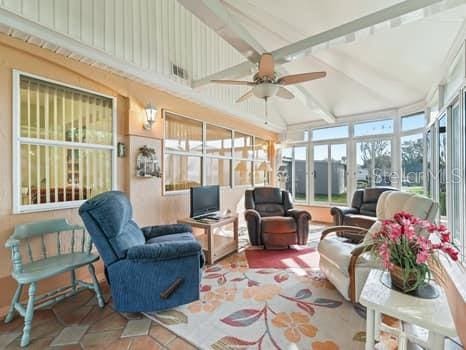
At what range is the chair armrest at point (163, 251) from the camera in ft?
7.14

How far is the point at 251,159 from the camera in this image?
6410mm

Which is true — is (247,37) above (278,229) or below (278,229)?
above

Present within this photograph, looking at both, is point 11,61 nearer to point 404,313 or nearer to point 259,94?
point 259,94

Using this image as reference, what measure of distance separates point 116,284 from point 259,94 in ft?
8.47

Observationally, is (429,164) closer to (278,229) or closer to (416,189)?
(416,189)

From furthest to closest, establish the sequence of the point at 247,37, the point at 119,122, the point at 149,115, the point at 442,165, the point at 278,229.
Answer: the point at 278,229 < the point at 442,165 < the point at 149,115 < the point at 119,122 < the point at 247,37

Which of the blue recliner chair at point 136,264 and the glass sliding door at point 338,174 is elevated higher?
the glass sliding door at point 338,174

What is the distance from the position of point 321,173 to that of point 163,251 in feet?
18.5

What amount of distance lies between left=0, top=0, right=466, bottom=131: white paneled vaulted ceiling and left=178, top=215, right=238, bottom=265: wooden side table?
2.21 metres

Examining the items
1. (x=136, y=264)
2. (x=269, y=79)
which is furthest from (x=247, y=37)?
(x=136, y=264)

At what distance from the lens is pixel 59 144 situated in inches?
109

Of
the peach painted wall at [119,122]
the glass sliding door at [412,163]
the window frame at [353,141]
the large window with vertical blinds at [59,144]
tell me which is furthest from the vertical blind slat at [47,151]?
the glass sliding door at [412,163]

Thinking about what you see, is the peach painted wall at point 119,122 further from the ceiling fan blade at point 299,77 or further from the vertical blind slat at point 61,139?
the ceiling fan blade at point 299,77

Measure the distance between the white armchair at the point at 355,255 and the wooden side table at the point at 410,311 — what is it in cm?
57
